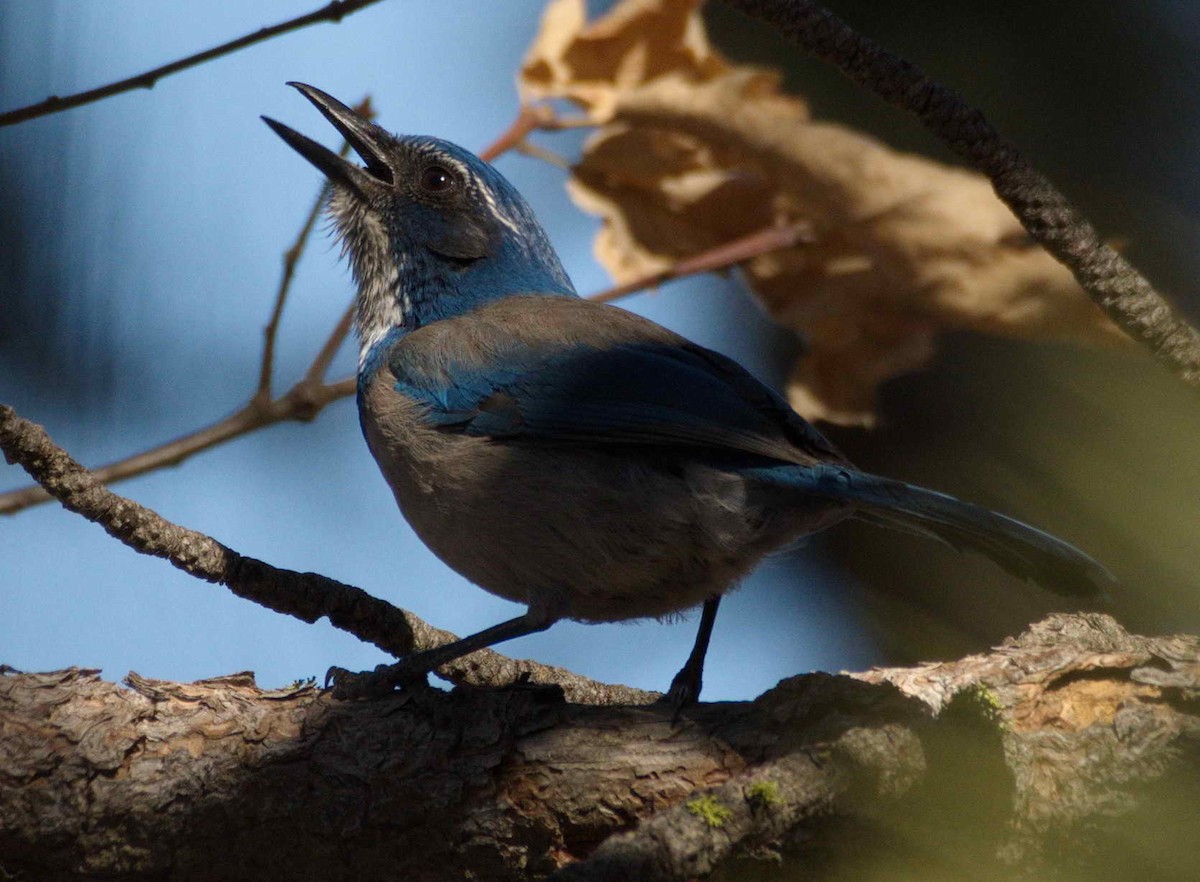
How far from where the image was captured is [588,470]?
Result: 4316mm

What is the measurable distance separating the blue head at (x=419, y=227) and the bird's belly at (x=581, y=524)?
1.12 m

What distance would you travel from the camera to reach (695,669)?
4.37 m

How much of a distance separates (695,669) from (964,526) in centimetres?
109

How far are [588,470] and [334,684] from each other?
41.6 inches

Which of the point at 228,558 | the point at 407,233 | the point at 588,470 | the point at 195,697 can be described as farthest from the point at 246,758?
the point at 407,233

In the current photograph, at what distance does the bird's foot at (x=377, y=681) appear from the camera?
12.5 feet

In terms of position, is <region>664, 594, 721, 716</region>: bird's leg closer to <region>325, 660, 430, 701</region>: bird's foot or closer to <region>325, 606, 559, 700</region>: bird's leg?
<region>325, 606, 559, 700</region>: bird's leg

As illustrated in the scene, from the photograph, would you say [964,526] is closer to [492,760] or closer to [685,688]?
[685,688]

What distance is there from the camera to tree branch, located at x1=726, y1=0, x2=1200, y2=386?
3.42 meters

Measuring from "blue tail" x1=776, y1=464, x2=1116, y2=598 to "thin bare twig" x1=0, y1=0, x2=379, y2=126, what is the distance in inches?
75.0

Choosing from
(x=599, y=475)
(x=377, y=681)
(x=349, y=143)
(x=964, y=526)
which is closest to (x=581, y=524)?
(x=599, y=475)

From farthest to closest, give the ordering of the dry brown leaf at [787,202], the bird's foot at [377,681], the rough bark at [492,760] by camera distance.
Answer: the dry brown leaf at [787,202], the bird's foot at [377,681], the rough bark at [492,760]

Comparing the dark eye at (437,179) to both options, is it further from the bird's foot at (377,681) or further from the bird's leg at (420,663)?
the bird's foot at (377,681)

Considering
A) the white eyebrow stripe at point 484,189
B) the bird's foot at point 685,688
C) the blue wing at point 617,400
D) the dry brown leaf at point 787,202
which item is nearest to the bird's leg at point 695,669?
the bird's foot at point 685,688
